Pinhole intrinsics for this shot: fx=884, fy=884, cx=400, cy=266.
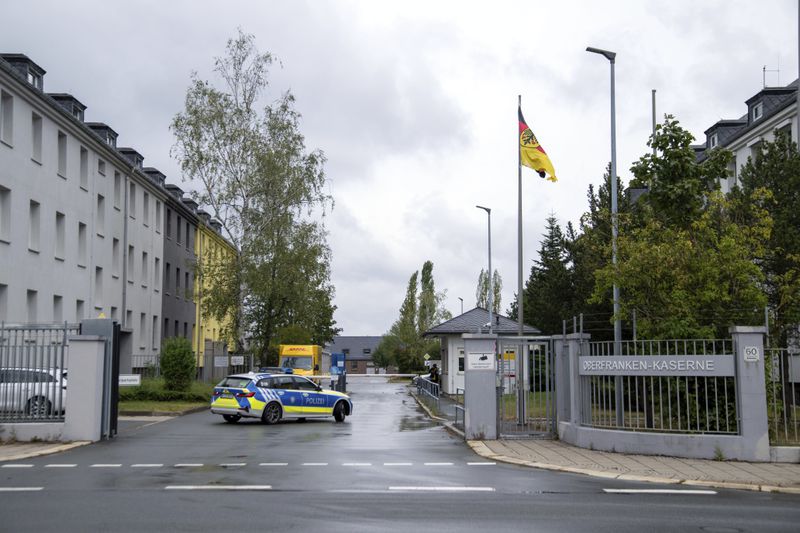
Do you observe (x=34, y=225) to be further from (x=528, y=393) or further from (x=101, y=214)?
(x=528, y=393)

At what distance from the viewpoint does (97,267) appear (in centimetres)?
4191

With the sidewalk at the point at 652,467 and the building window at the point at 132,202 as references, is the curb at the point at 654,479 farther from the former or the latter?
the building window at the point at 132,202

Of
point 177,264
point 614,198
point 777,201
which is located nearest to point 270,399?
point 614,198

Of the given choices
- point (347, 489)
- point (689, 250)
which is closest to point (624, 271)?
point (689, 250)

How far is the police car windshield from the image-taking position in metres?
49.8

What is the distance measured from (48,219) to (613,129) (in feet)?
78.6

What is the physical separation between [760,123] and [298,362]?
27047 mm

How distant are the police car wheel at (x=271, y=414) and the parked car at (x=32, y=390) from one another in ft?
25.8

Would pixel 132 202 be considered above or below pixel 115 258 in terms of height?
above

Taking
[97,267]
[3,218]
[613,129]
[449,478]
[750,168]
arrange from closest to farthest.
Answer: [449,478] < [613,129] < [750,168] < [3,218] < [97,267]

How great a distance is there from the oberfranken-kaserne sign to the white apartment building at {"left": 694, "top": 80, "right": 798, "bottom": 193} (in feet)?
74.3

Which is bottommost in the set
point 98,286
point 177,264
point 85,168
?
point 98,286

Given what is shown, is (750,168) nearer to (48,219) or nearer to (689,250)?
(689,250)

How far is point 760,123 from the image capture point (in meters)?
40.6
